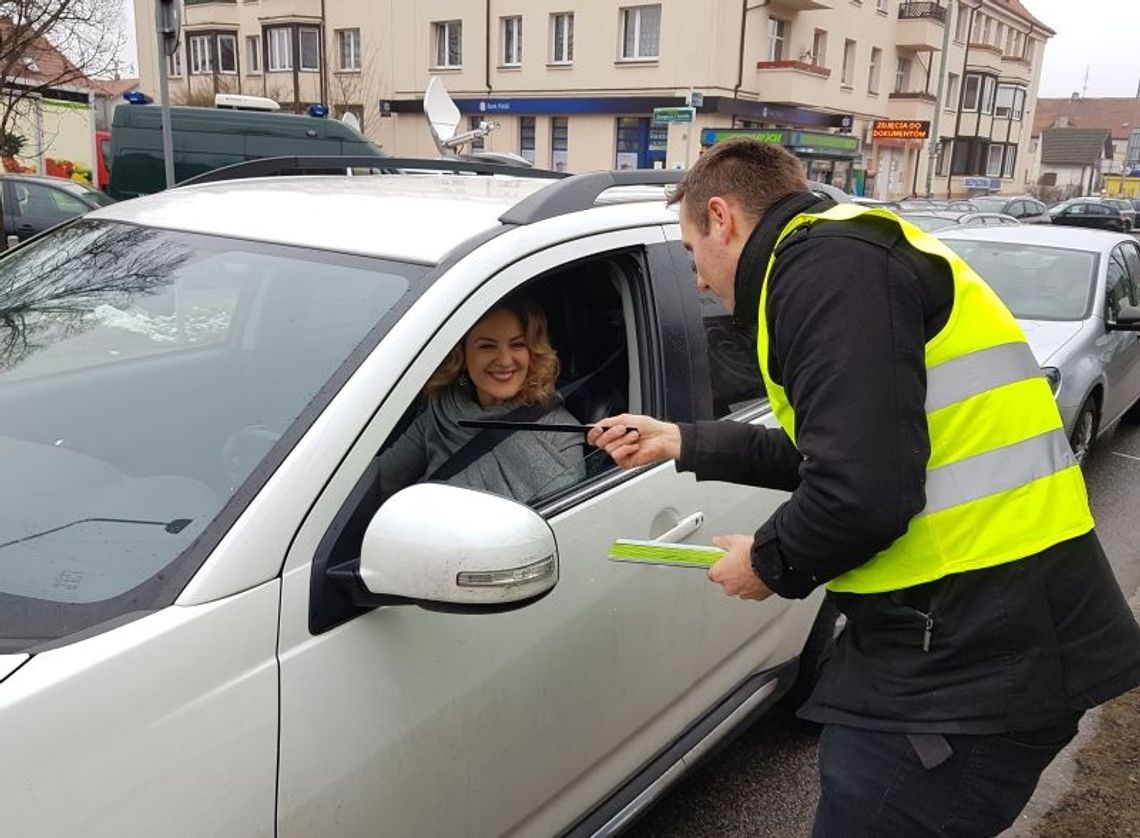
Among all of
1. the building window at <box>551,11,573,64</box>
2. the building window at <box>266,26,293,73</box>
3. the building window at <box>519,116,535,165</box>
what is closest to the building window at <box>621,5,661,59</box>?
the building window at <box>551,11,573,64</box>

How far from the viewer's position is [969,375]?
59.8 inches

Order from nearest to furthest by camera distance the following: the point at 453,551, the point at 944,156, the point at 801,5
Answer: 1. the point at 453,551
2. the point at 801,5
3. the point at 944,156

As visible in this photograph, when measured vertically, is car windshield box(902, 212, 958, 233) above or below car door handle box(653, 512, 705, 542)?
above

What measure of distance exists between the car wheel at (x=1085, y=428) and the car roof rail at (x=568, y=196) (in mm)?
4354

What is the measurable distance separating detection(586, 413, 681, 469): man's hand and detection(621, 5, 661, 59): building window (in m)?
30.0

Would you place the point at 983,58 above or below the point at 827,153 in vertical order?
Answer: above

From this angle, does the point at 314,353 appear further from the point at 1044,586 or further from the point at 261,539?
the point at 1044,586

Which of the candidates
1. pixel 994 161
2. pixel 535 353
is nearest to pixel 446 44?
pixel 994 161

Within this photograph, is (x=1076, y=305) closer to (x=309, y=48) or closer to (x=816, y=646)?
(x=816, y=646)

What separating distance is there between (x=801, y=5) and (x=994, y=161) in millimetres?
23540

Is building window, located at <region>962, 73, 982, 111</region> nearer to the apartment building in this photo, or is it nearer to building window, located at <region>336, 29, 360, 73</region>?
the apartment building

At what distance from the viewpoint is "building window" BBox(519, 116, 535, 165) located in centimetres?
3306

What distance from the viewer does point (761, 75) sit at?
101 ft

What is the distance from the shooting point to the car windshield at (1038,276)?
6.27 m
